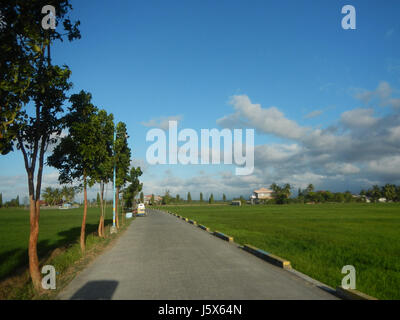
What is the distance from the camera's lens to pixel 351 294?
619cm

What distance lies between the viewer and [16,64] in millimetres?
6539

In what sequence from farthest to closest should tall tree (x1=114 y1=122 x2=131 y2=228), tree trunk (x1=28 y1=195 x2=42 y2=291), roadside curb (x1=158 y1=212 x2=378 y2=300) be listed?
1. tall tree (x1=114 y1=122 x2=131 y2=228)
2. tree trunk (x1=28 y1=195 x2=42 y2=291)
3. roadside curb (x1=158 y1=212 x2=378 y2=300)

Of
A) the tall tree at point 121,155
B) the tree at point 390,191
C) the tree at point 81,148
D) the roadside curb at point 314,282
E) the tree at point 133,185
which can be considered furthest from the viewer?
the tree at point 390,191

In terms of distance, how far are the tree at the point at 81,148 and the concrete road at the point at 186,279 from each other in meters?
4.52

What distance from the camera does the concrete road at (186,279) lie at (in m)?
6.60

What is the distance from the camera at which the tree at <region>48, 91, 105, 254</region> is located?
13.0 metres

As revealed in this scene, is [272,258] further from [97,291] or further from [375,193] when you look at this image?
[375,193]

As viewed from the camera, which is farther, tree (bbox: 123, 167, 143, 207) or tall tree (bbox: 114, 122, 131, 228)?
tree (bbox: 123, 167, 143, 207)

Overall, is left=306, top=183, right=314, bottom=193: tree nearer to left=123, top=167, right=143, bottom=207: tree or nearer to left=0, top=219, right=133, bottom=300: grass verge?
left=123, top=167, right=143, bottom=207: tree

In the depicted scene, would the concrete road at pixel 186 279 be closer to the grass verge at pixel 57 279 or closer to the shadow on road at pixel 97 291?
the shadow on road at pixel 97 291

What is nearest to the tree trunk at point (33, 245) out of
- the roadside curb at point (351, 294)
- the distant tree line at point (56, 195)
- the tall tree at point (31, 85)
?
the tall tree at point (31, 85)

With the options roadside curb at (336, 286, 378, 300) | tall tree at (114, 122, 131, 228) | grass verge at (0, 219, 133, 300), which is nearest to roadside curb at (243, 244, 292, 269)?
roadside curb at (336, 286, 378, 300)

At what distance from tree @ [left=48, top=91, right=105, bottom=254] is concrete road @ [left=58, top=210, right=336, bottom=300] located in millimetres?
4524
